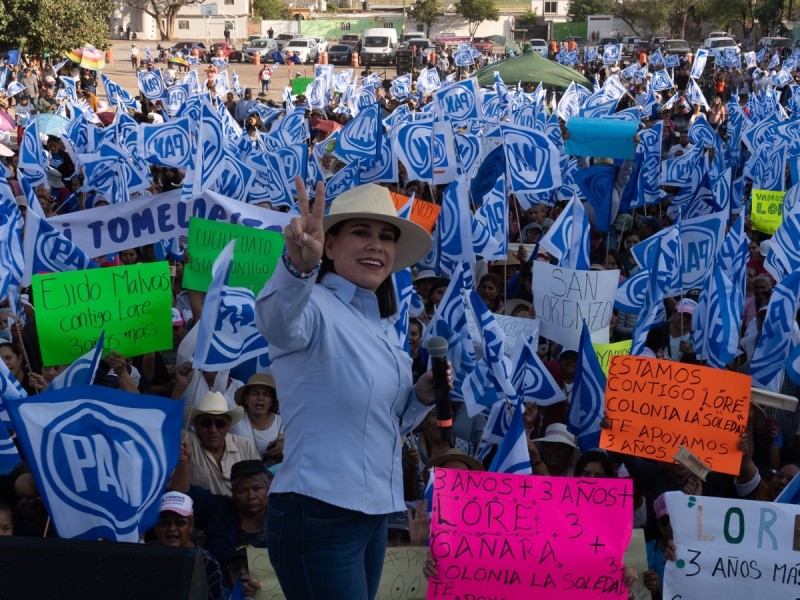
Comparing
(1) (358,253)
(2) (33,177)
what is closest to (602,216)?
(2) (33,177)

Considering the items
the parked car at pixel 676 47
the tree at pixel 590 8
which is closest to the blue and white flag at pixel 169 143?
the parked car at pixel 676 47

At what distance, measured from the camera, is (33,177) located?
11188 millimetres

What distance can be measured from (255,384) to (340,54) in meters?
46.1

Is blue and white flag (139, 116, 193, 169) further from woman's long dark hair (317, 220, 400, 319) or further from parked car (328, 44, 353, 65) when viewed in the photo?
parked car (328, 44, 353, 65)

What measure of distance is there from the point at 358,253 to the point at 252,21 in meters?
79.5

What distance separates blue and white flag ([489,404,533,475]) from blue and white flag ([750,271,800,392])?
230 centimetres

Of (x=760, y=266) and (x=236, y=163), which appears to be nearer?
(x=760, y=266)

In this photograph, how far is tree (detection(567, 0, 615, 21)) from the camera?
7862 cm

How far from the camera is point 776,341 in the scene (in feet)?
21.2

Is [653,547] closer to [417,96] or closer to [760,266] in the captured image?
[760,266]

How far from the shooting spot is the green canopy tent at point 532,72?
74.5ft

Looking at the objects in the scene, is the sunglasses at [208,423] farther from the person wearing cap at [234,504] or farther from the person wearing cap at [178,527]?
the person wearing cap at [178,527]

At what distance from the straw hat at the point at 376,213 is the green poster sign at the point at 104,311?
3422mm

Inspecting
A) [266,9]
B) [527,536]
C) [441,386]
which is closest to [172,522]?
[527,536]
